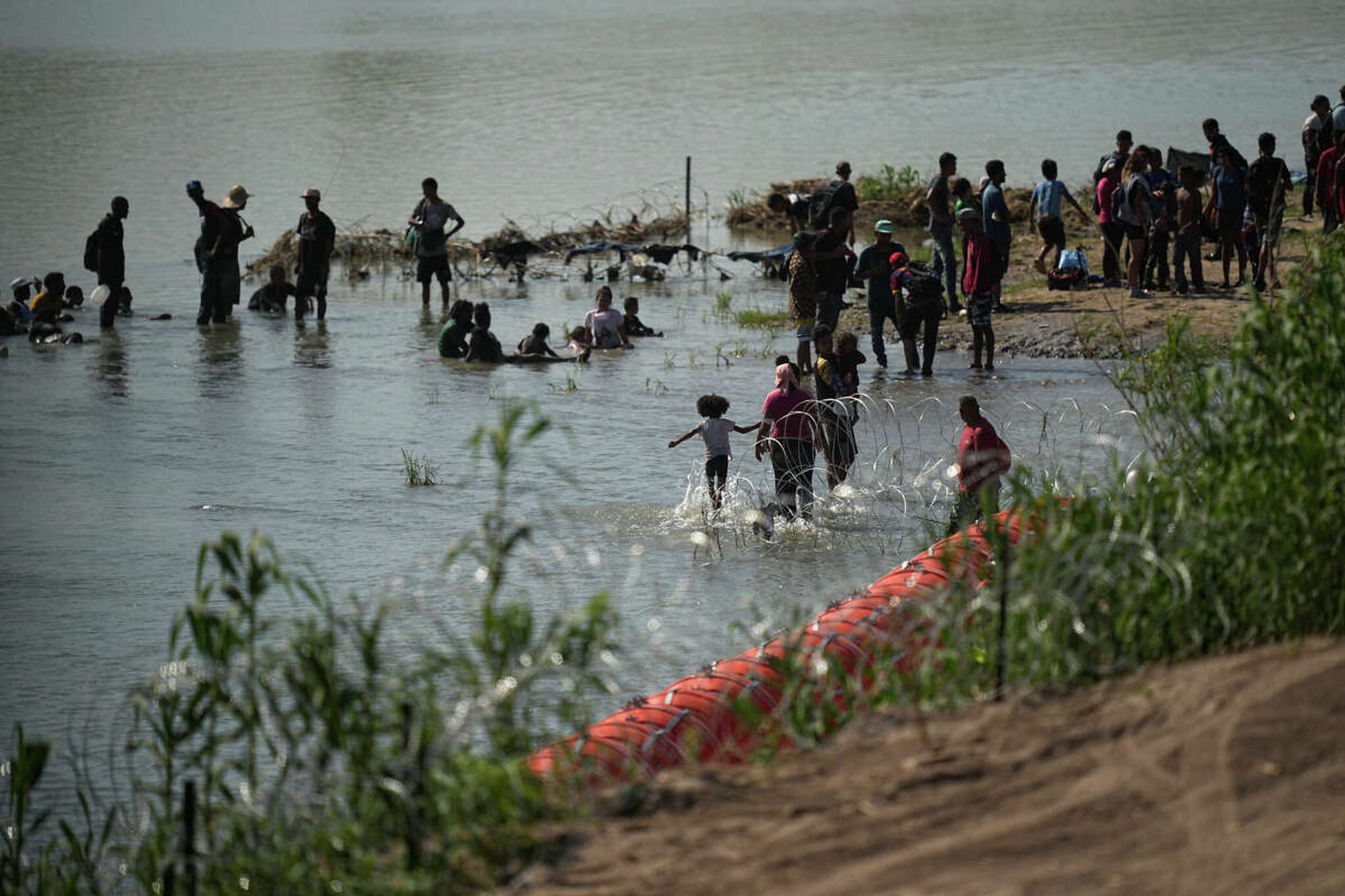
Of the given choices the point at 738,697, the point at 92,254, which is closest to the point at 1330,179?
the point at 92,254

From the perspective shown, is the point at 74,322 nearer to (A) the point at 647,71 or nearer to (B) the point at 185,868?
(B) the point at 185,868

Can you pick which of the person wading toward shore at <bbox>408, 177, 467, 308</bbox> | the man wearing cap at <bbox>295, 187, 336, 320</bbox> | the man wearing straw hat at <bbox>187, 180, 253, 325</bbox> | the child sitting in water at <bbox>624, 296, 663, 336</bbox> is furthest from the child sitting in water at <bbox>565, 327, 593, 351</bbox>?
the man wearing straw hat at <bbox>187, 180, 253, 325</bbox>

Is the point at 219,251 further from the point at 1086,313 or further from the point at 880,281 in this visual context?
the point at 1086,313

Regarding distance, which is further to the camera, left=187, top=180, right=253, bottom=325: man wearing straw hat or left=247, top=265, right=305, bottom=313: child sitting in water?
left=247, top=265, right=305, bottom=313: child sitting in water

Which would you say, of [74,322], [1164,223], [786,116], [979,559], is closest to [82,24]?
[786,116]

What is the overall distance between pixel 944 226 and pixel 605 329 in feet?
13.7

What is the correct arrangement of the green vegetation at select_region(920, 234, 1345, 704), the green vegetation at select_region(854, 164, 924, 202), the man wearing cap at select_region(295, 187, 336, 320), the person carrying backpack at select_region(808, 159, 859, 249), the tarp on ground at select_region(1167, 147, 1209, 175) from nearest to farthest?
the green vegetation at select_region(920, 234, 1345, 704), the person carrying backpack at select_region(808, 159, 859, 249), the man wearing cap at select_region(295, 187, 336, 320), the tarp on ground at select_region(1167, 147, 1209, 175), the green vegetation at select_region(854, 164, 924, 202)

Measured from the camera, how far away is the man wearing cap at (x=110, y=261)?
22141 mm

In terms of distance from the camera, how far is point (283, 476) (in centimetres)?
1484

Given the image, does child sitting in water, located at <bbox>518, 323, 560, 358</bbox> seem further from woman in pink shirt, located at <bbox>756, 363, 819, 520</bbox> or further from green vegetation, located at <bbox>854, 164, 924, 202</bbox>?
green vegetation, located at <bbox>854, 164, 924, 202</bbox>

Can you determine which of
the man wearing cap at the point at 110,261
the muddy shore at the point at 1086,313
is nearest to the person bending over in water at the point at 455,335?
the muddy shore at the point at 1086,313

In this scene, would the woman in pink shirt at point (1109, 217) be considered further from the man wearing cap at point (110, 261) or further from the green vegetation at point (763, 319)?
the man wearing cap at point (110, 261)

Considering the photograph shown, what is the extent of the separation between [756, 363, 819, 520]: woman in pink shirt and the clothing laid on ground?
26.6ft

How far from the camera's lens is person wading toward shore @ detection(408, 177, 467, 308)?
23.3 meters
